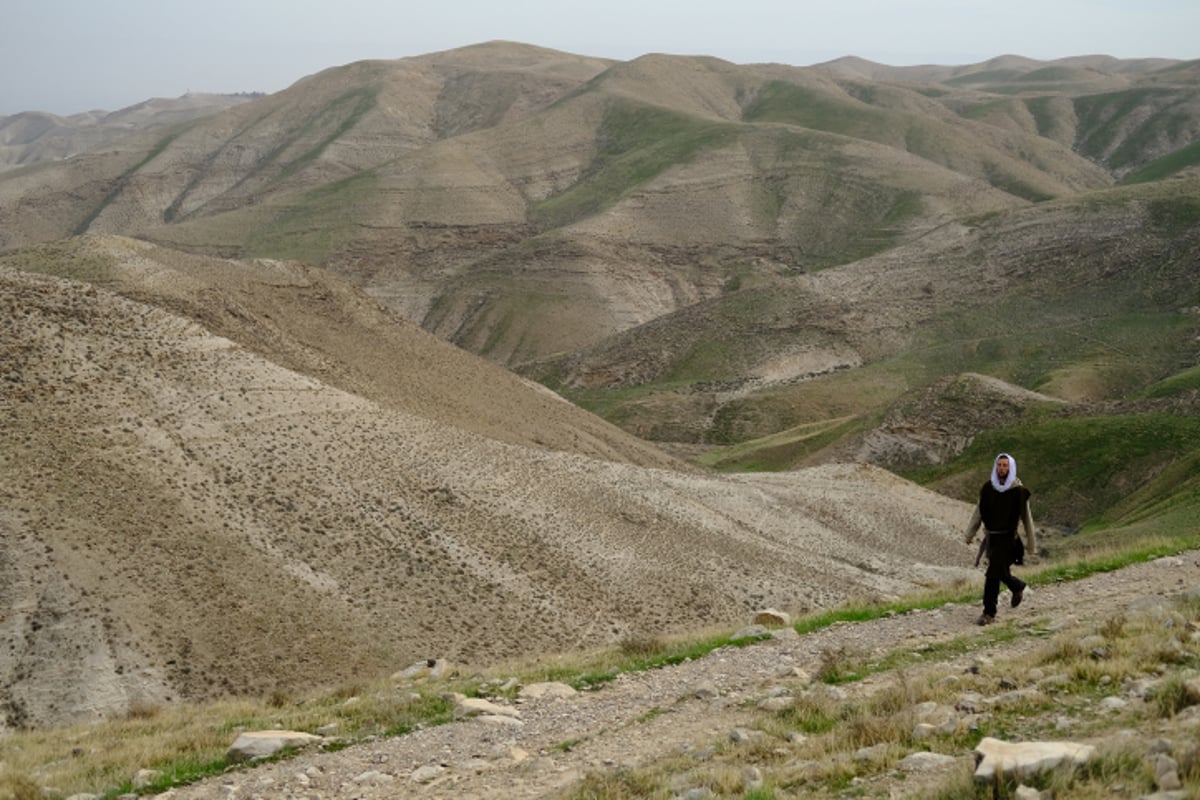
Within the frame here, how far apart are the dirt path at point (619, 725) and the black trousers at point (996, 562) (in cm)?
32

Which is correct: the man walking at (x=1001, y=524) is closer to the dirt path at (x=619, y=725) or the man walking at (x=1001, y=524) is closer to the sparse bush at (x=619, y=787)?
the dirt path at (x=619, y=725)

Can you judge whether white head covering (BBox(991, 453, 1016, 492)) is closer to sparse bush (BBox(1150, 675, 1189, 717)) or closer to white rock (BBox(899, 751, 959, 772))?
sparse bush (BBox(1150, 675, 1189, 717))

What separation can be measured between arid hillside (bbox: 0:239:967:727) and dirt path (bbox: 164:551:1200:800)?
7129mm

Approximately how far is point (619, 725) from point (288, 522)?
40.9 feet

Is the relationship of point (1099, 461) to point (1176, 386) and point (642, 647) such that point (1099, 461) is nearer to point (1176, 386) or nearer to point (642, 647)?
point (1176, 386)

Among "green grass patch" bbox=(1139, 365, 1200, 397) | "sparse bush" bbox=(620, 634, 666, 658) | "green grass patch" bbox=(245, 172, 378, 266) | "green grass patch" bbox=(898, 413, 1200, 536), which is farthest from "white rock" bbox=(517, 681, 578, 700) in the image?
"green grass patch" bbox=(245, 172, 378, 266)

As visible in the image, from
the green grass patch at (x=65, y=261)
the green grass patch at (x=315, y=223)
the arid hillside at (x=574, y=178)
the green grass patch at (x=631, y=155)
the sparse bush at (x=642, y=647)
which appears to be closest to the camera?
the sparse bush at (x=642, y=647)

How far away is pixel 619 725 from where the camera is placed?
409 inches

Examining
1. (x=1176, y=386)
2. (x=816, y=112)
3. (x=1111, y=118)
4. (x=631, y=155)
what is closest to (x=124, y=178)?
(x=631, y=155)

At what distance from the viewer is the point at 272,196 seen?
14638 cm

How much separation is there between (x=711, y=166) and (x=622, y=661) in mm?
110750

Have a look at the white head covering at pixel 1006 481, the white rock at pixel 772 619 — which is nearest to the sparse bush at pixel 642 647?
the white rock at pixel 772 619

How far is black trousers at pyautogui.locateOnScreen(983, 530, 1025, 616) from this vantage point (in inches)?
490

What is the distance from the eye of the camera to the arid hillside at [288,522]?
17.6m
